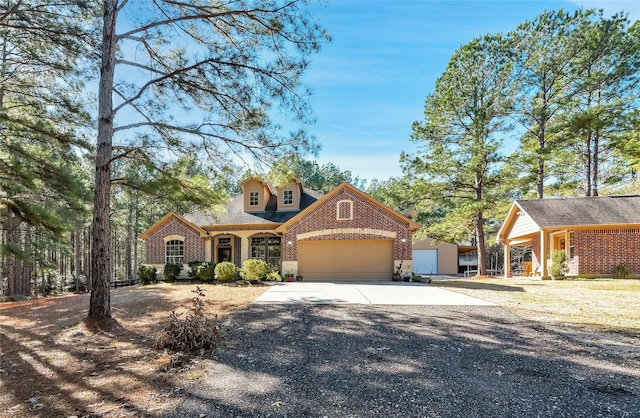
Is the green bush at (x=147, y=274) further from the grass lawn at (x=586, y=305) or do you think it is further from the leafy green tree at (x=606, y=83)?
the leafy green tree at (x=606, y=83)

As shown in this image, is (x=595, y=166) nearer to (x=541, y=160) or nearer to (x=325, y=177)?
(x=541, y=160)

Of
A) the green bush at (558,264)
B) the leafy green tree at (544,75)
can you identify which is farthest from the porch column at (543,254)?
the leafy green tree at (544,75)

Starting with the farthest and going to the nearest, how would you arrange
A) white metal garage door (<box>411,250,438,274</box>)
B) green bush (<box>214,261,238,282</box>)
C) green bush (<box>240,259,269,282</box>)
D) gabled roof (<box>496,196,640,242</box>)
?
white metal garage door (<box>411,250,438,274</box>) < gabled roof (<box>496,196,640,242</box>) < green bush (<box>214,261,238,282</box>) < green bush (<box>240,259,269,282</box>)

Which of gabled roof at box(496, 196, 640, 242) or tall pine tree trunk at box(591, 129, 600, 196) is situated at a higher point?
tall pine tree trunk at box(591, 129, 600, 196)

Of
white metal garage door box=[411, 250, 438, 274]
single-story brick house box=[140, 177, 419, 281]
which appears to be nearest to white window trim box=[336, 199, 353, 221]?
single-story brick house box=[140, 177, 419, 281]

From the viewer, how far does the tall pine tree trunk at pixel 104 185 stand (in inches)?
266

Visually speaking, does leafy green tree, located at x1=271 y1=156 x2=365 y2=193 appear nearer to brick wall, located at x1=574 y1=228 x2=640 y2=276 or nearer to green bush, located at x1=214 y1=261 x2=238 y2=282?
green bush, located at x1=214 y1=261 x2=238 y2=282

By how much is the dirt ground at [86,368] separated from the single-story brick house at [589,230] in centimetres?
1559

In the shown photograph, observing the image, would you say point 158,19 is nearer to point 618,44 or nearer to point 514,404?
point 514,404

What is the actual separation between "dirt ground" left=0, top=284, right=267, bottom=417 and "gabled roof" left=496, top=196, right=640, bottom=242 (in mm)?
15590

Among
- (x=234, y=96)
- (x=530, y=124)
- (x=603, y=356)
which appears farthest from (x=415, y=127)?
(x=603, y=356)

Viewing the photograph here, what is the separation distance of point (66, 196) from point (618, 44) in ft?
89.5

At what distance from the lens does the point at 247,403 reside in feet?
11.0

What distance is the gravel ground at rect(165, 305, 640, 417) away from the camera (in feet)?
10.6
